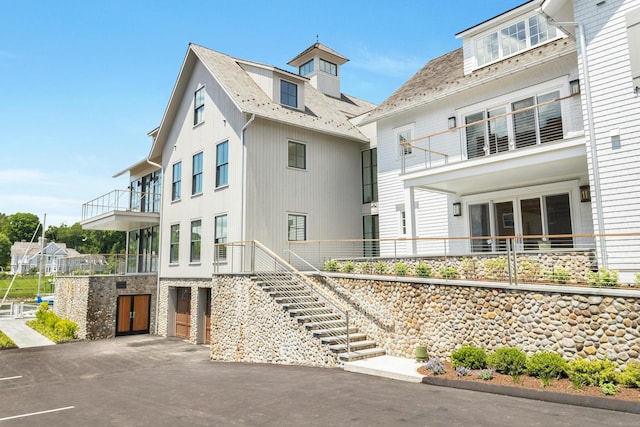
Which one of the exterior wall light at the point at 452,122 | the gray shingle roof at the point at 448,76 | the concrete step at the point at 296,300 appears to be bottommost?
the concrete step at the point at 296,300

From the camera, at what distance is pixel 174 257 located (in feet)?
70.6

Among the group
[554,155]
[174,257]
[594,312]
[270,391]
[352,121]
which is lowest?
[270,391]

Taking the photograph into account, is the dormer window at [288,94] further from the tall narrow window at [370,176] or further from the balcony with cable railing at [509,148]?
the balcony with cable railing at [509,148]

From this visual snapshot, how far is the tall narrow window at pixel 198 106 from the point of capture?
66.8 feet

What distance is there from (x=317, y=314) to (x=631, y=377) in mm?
7999

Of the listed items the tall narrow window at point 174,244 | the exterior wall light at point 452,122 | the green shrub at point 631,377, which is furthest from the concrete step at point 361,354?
the tall narrow window at point 174,244

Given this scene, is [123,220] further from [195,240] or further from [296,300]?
[296,300]

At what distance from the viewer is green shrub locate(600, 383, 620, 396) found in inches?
269

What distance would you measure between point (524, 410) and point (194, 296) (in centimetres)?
1552

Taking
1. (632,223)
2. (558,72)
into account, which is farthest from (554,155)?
(558,72)

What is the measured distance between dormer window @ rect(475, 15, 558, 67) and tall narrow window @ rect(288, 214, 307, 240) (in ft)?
30.3

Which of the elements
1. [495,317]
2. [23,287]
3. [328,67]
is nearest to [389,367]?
[495,317]

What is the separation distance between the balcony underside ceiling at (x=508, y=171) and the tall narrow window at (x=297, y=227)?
207 inches

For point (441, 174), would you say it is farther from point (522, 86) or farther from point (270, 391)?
point (270, 391)
